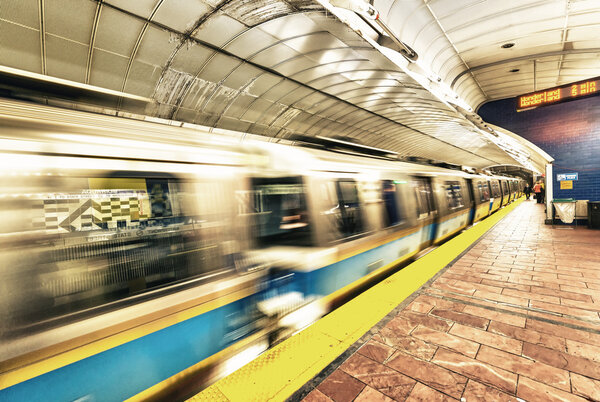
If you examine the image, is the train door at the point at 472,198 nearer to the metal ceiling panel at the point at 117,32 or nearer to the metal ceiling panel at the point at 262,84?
the metal ceiling panel at the point at 262,84

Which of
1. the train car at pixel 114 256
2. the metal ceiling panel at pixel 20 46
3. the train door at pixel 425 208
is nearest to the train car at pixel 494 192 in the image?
the train door at pixel 425 208

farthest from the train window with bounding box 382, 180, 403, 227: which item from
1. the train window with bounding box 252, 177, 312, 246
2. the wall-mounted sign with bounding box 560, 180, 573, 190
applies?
the wall-mounted sign with bounding box 560, 180, 573, 190

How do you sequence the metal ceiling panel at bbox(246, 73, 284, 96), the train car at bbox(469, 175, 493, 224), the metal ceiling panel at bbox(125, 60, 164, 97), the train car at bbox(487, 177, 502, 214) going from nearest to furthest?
the metal ceiling panel at bbox(125, 60, 164, 97), the metal ceiling panel at bbox(246, 73, 284, 96), the train car at bbox(469, 175, 493, 224), the train car at bbox(487, 177, 502, 214)

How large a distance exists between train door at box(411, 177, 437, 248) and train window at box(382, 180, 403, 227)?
95cm

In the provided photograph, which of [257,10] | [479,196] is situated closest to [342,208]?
[257,10]

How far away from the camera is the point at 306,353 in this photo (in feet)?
8.73

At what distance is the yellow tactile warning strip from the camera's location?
7.25ft

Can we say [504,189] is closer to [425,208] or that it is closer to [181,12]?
[425,208]

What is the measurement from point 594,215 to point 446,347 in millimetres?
10312

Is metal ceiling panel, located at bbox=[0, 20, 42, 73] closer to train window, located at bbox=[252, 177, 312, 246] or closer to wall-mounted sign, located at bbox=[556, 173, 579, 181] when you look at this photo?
train window, located at bbox=[252, 177, 312, 246]

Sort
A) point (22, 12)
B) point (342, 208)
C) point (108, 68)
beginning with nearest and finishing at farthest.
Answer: point (342, 208), point (22, 12), point (108, 68)

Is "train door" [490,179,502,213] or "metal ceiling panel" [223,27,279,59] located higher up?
"metal ceiling panel" [223,27,279,59]

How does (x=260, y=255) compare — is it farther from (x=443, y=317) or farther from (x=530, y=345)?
(x=530, y=345)

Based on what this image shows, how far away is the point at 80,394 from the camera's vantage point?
170 centimetres
